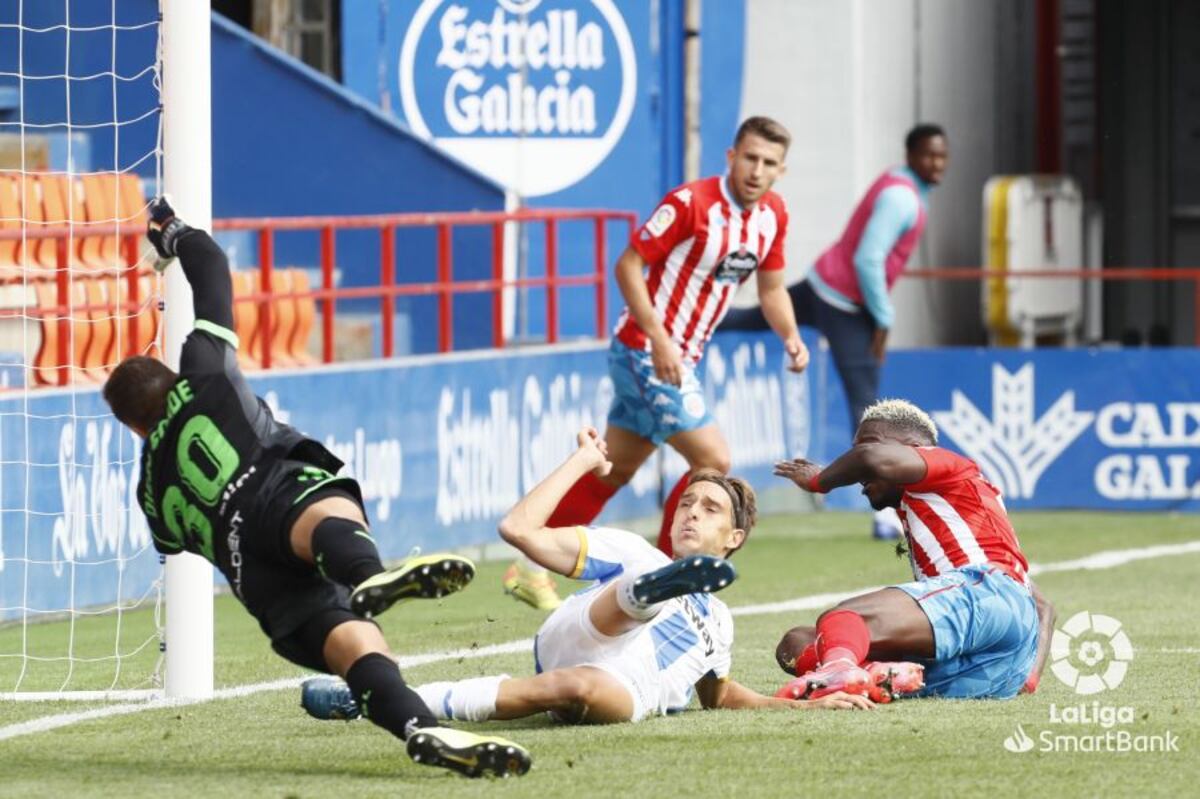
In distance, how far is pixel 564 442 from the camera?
14.9 meters

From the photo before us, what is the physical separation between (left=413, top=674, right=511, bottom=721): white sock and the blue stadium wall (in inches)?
389

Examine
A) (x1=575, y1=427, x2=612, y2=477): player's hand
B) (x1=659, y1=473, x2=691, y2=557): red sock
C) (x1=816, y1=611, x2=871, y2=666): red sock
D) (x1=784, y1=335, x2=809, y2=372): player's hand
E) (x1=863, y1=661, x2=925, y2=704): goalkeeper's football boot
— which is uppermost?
(x1=784, y1=335, x2=809, y2=372): player's hand

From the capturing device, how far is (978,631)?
7.73 meters

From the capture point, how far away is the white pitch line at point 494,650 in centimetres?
785

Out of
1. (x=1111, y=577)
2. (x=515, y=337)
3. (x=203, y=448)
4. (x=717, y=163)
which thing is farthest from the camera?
(x=717, y=163)

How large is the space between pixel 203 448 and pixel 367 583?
0.72 meters

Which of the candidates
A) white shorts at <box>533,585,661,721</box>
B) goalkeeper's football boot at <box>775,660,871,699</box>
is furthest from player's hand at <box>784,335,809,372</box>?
white shorts at <box>533,585,661,721</box>

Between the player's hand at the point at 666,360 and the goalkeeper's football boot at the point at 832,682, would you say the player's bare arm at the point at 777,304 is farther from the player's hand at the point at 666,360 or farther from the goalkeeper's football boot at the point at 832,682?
the goalkeeper's football boot at the point at 832,682

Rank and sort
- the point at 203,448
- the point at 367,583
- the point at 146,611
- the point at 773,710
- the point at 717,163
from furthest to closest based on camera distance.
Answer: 1. the point at 717,163
2. the point at 146,611
3. the point at 773,710
4. the point at 203,448
5. the point at 367,583

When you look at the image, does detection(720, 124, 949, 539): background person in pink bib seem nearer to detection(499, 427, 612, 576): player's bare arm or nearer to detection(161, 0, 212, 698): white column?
detection(161, 0, 212, 698): white column

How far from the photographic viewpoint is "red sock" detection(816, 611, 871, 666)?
→ 7594mm

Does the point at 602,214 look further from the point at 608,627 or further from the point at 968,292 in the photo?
the point at 608,627

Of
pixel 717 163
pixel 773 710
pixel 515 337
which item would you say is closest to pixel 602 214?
pixel 515 337

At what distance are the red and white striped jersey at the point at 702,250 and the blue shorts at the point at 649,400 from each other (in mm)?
189
